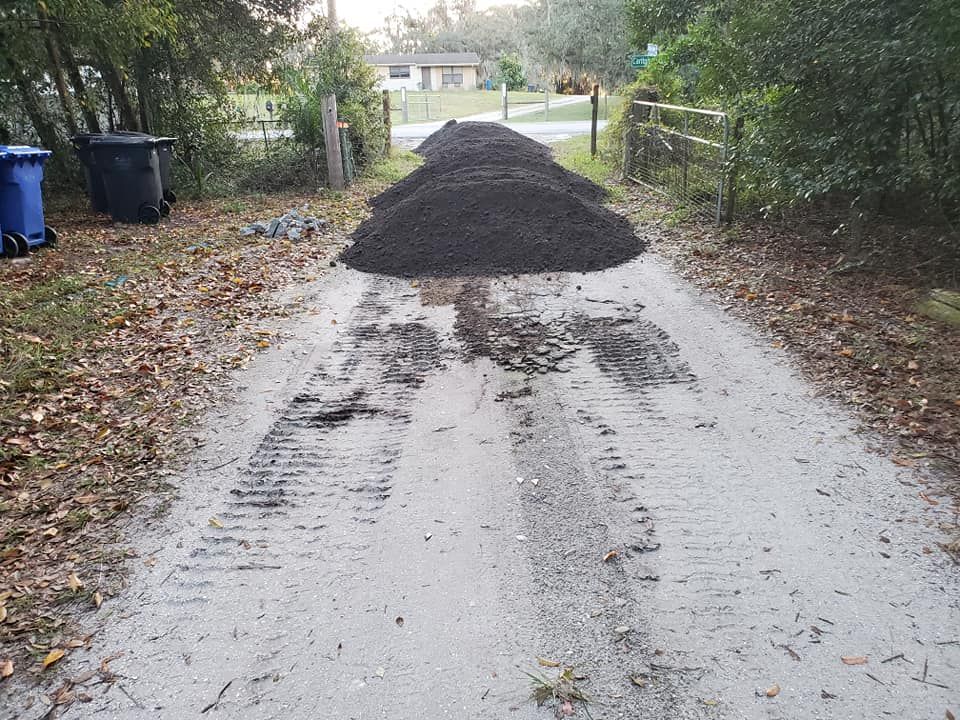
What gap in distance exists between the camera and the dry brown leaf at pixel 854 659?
105 inches

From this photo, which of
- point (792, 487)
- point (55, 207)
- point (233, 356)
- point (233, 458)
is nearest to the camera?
point (792, 487)

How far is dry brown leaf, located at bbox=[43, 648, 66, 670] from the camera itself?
109 inches

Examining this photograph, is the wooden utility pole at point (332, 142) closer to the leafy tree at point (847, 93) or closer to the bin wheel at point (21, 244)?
the bin wheel at point (21, 244)

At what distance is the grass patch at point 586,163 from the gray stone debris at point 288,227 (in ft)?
17.6

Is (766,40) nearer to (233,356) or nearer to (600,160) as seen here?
(233,356)

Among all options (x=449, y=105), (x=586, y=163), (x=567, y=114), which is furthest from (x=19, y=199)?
(x=449, y=105)

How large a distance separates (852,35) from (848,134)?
0.93 metres

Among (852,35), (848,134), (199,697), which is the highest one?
(852,35)

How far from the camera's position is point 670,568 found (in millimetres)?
3191

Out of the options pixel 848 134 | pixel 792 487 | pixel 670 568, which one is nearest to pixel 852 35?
pixel 848 134

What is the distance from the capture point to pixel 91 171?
38.6ft

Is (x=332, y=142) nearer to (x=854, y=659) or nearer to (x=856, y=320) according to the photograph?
(x=856, y=320)

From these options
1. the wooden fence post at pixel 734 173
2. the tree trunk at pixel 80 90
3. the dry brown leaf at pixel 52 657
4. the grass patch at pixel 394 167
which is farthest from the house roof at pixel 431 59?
the dry brown leaf at pixel 52 657

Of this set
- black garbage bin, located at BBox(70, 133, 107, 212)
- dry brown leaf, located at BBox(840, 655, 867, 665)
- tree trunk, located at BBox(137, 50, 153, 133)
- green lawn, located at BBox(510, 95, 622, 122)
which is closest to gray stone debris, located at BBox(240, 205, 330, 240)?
black garbage bin, located at BBox(70, 133, 107, 212)
